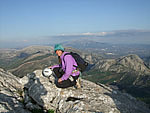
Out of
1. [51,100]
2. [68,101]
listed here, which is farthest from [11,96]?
[68,101]

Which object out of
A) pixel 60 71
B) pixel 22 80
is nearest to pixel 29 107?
pixel 60 71

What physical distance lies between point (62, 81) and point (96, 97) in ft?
12.9

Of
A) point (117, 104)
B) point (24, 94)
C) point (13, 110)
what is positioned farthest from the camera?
point (24, 94)

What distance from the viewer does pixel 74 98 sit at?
13.4m

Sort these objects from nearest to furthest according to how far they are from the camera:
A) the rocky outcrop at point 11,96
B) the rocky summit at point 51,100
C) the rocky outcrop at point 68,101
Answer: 1. the rocky outcrop at point 11,96
2. the rocky summit at point 51,100
3. the rocky outcrop at point 68,101

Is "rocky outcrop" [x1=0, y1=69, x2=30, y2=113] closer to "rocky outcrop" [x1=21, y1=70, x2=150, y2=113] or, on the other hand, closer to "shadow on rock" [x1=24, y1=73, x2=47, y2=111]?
"shadow on rock" [x1=24, y1=73, x2=47, y2=111]

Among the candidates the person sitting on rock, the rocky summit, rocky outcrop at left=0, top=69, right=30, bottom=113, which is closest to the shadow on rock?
the rocky summit

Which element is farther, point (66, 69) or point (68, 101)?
point (68, 101)

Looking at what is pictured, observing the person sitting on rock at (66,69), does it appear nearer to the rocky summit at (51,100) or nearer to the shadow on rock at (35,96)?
the rocky summit at (51,100)

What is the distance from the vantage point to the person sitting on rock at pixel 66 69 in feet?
41.4

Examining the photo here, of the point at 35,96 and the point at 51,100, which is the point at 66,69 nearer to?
the point at 51,100

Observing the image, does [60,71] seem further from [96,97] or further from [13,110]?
[13,110]

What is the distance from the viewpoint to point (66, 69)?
493 inches

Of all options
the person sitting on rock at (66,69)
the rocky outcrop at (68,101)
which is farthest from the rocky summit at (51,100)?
the person sitting on rock at (66,69)
